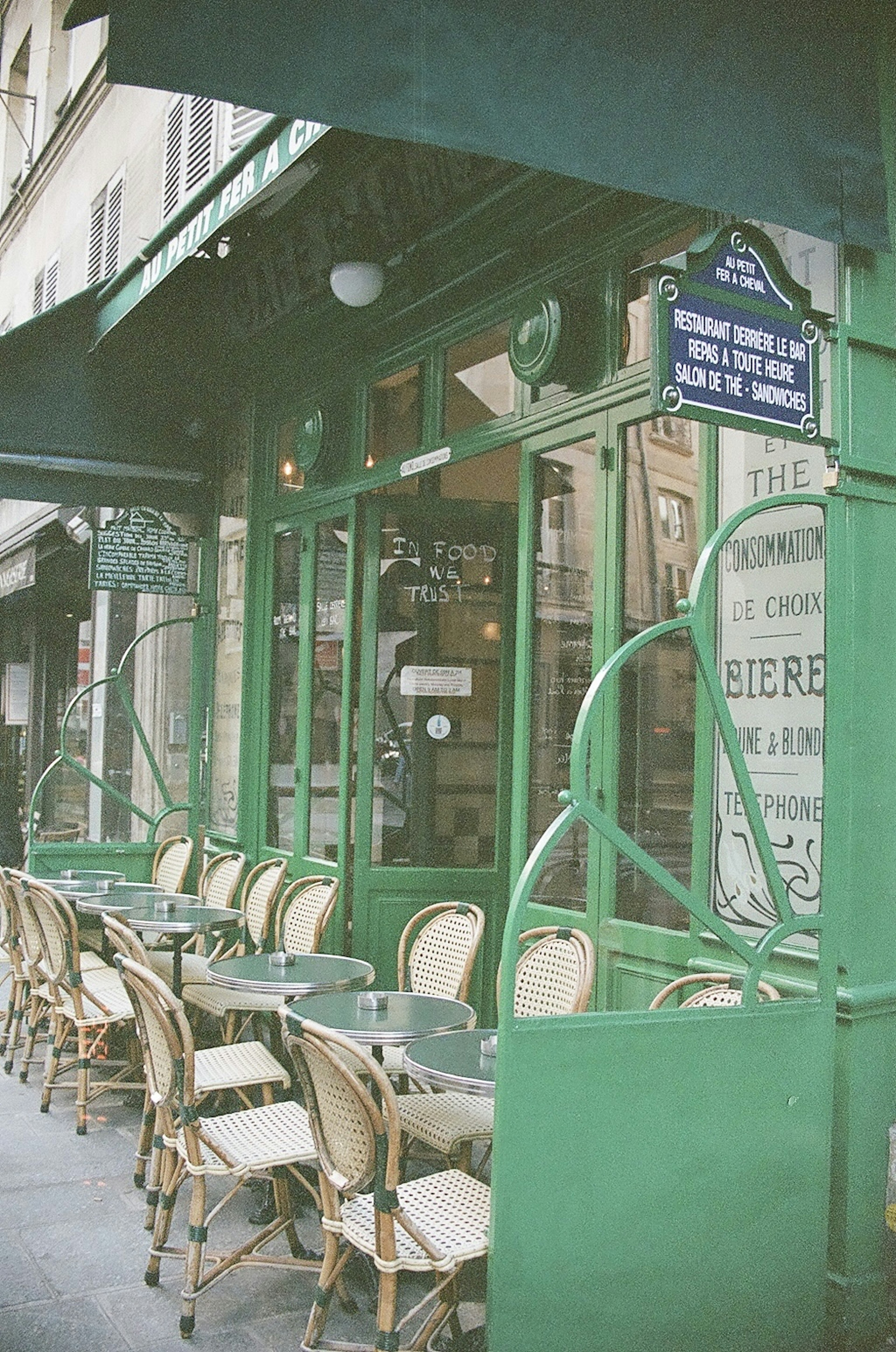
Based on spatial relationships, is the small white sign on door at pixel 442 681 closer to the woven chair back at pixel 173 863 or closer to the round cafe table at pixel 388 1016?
the round cafe table at pixel 388 1016

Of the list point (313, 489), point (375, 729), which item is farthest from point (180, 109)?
point (375, 729)

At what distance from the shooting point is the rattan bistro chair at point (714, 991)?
370cm

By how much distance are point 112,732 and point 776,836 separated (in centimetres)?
758

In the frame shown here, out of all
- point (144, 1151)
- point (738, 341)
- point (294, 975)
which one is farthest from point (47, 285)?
point (738, 341)

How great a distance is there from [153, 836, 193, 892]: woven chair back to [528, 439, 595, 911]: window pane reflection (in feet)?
11.4

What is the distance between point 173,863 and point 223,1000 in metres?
2.35

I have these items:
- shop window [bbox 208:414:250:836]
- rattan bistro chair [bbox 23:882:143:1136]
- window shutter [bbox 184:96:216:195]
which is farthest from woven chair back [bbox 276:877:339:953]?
window shutter [bbox 184:96:216:195]

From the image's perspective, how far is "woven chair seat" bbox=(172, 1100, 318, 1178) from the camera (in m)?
3.78

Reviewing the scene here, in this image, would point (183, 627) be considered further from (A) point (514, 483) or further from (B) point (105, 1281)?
(B) point (105, 1281)

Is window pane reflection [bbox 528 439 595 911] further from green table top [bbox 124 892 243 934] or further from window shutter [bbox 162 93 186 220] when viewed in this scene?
window shutter [bbox 162 93 186 220]

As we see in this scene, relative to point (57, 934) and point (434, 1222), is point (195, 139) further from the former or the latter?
point (434, 1222)

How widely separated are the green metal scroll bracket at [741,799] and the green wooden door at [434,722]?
2.78 meters

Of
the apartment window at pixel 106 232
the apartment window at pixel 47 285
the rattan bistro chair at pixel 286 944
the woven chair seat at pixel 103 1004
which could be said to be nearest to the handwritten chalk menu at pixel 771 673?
the rattan bistro chair at pixel 286 944

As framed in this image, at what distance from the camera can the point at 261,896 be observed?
708 cm
